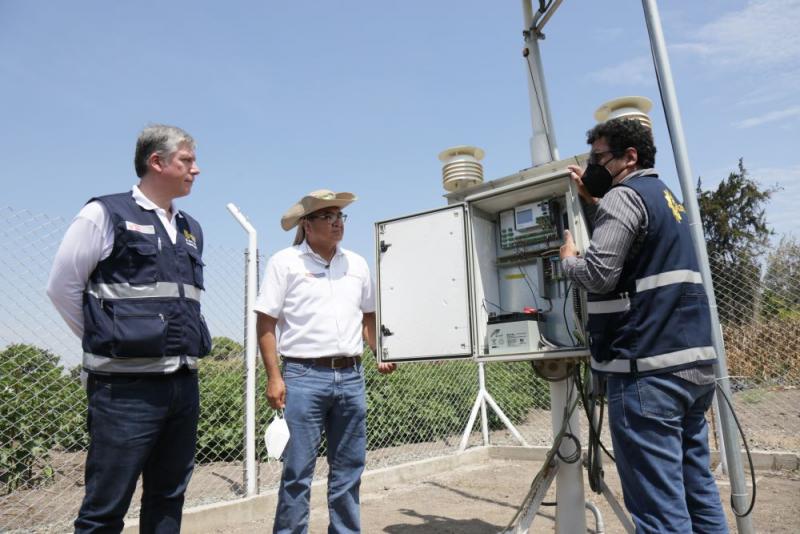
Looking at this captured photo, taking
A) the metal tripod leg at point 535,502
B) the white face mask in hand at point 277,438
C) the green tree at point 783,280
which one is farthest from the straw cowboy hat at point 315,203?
the green tree at point 783,280

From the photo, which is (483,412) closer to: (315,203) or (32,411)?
(315,203)

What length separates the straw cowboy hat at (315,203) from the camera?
3.05 metres

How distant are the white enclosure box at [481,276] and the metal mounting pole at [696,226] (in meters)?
0.54

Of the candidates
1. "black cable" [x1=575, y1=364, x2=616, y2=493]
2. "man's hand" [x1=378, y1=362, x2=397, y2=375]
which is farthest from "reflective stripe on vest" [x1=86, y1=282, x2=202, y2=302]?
"black cable" [x1=575, y1=364, x2=616, y2=493]

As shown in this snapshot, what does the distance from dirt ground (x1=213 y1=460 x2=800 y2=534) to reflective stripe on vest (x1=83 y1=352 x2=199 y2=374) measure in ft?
7.04

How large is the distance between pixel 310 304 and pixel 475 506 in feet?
8.36

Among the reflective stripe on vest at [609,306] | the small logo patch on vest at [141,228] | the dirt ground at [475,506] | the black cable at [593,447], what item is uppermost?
the small logo patch on vest at [141,228]

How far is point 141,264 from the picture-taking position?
84.1 inches

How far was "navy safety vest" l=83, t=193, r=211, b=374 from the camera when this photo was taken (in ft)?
6.62

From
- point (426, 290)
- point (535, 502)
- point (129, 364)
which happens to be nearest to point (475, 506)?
point (535, 502)

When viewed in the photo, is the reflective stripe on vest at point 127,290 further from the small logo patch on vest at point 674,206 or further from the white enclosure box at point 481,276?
the small logo patch on vest at point 674,206

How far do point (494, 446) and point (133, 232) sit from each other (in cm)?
520

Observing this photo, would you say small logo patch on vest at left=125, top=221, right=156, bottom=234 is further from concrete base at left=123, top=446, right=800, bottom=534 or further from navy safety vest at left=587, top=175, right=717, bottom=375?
concrete base at left=123, top=446, right=800, bottom=534

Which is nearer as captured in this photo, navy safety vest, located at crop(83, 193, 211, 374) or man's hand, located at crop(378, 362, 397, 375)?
navy safety vest, located at crop(83, 193, 211, 374)
